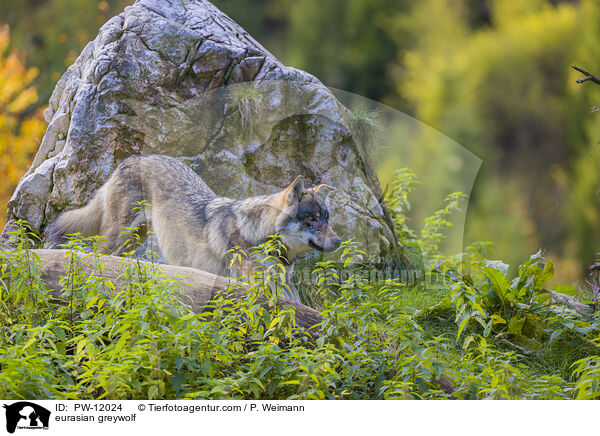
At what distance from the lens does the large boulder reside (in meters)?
4.09

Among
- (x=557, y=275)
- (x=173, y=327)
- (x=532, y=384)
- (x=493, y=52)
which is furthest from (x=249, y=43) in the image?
(x=493, y=52)

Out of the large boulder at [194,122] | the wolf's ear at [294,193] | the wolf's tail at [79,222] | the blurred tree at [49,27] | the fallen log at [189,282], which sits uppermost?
the blurred tree at [49,27]

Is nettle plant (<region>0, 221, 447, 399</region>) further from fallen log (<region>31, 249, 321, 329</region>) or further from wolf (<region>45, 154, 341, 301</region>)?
wolf (<region>45, 154, 341, 301</region>)

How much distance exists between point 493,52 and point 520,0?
897 mm

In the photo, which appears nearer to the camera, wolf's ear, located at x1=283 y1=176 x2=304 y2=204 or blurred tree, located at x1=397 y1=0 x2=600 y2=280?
wolf's ear, located at x1=283 y1=176 x2=304 y2=204

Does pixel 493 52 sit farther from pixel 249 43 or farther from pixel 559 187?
pixel 249 43

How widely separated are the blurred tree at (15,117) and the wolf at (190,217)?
267 centimetres

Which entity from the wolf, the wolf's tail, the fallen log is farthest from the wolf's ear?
the wolf's tail

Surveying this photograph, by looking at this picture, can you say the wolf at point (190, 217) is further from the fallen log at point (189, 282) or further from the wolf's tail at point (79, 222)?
the fallen log at point (189, 282)

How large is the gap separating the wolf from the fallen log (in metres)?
0.29

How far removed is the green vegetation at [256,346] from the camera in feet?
7.83
